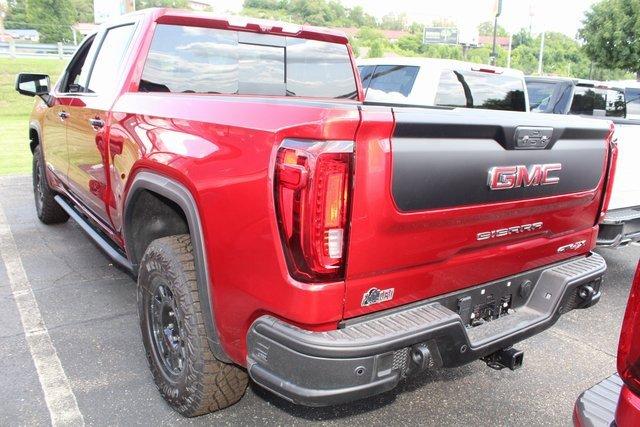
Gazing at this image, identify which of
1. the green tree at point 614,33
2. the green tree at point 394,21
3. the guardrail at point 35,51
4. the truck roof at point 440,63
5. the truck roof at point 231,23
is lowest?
the truck roof at point 440,63

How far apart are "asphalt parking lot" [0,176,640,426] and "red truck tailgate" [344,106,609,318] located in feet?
2.83

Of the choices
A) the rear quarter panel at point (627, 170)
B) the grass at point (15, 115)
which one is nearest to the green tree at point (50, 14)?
the grass at point (15, 115)

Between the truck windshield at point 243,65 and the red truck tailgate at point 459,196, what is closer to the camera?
the red truck tailgate at point 459,196

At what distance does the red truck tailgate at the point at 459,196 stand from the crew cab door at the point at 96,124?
2030 millimetres

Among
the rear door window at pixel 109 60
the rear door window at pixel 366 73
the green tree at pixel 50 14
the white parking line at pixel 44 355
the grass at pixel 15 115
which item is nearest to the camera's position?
the white parking line at pixel 44 355

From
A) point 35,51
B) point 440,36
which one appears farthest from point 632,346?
point 440,36

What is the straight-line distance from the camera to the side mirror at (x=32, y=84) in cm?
474

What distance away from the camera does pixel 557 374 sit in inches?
133

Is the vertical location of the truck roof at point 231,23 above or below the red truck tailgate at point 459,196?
above

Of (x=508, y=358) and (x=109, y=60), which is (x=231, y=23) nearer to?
(x=109, y=60)

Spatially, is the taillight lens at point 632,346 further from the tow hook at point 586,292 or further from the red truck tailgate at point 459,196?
the tow hook at point 586,292

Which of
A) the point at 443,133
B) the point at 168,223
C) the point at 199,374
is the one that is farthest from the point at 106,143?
the point at 443,133

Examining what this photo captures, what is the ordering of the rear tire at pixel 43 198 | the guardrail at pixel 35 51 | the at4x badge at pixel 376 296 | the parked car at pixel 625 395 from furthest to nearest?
the guardrail at pixel 35 51
the rear tire at pixel 43 198
the at4x badge at pixel 376 296
the parked car at pixel 625 395

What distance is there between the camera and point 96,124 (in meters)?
3.47
